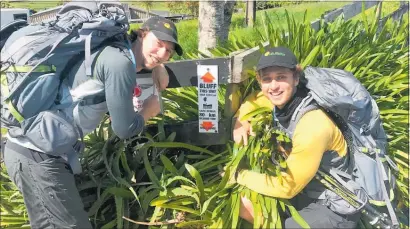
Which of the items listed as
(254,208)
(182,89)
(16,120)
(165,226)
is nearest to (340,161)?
(254,208)

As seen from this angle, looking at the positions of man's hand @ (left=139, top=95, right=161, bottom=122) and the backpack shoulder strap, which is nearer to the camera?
the backpack shoulder strap

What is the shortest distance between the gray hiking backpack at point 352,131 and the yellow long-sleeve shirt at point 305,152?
8 centimetres

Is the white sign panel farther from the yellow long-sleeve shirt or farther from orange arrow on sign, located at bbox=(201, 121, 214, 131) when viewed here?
the yellow long-sleeve shirt

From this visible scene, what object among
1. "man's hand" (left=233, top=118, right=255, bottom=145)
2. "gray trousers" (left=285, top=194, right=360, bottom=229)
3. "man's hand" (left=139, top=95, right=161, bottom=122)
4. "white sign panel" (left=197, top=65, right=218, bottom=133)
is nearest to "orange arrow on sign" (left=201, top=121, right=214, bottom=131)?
"white sign panel" (left=197, top=65, right=218, bottom=133)

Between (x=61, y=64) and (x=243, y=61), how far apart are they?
110 cm

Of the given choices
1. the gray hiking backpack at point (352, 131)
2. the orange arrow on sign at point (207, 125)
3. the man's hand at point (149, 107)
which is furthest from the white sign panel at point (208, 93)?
the gray hiking backpack at point (352, 131)

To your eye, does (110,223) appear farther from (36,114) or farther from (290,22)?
(290,22)

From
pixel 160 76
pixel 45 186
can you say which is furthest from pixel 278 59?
pixel 45 186

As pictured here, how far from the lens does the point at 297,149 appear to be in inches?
86.7

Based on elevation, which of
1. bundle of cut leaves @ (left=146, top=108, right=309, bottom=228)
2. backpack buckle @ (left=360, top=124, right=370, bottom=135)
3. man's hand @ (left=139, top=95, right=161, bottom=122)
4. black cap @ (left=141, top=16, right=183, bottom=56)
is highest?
black cap @ (left=141, top=16, right=183, bottom=56)

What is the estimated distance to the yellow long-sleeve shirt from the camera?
2182 mm

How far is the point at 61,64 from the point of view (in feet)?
6.71

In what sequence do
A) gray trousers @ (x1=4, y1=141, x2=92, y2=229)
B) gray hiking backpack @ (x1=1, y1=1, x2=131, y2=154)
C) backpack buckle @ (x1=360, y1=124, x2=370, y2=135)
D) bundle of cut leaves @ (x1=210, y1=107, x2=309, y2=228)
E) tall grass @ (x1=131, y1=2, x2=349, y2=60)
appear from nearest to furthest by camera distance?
gray hiking backpack @ (x1=1, y1=1, x2=131, y2=154), gray trousers @ (x1=4, y1=141, x2=92, y2=229), bundle of cut leaves @ (x1=210, y1=107, x2=309, y2=228), backpack buckle @ (x1=360, y1=124, x2=370, y2=135), tall grass @ (x1=131, y1=2, x2=349, y2=60)

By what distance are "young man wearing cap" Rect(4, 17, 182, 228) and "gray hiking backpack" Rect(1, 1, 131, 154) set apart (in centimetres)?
5
